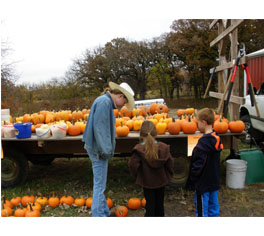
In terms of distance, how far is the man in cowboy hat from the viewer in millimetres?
2771

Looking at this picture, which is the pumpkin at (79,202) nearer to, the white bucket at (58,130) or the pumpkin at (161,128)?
the white bucket at (58,130)

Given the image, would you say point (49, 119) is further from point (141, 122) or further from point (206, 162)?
point (206, 162)

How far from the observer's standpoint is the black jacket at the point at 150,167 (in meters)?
2.70

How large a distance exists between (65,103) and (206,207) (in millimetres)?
11461

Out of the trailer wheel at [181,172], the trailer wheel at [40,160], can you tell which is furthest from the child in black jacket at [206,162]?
the trailer wheel at [40,160]

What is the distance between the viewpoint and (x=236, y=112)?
16.8 ft

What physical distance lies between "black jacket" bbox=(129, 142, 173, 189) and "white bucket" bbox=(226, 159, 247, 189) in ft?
5.72

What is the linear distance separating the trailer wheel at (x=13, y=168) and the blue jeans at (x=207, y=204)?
309 centimetres

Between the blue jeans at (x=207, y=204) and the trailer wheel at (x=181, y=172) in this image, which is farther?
the trailer wheel at (x=181, y=172)

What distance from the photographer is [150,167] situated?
2730mm

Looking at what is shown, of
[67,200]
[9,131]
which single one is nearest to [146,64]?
[9,131]

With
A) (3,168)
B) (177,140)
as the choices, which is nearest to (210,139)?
(177,140)

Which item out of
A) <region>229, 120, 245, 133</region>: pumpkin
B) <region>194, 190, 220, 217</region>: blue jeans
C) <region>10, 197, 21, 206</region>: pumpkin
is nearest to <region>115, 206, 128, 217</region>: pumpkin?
<region>194, 190, 220, 217</region>: blue jeans

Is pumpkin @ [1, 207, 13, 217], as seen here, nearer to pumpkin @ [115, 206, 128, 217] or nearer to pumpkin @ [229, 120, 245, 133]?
pumpkin @ [115, 206, 128, 217]
